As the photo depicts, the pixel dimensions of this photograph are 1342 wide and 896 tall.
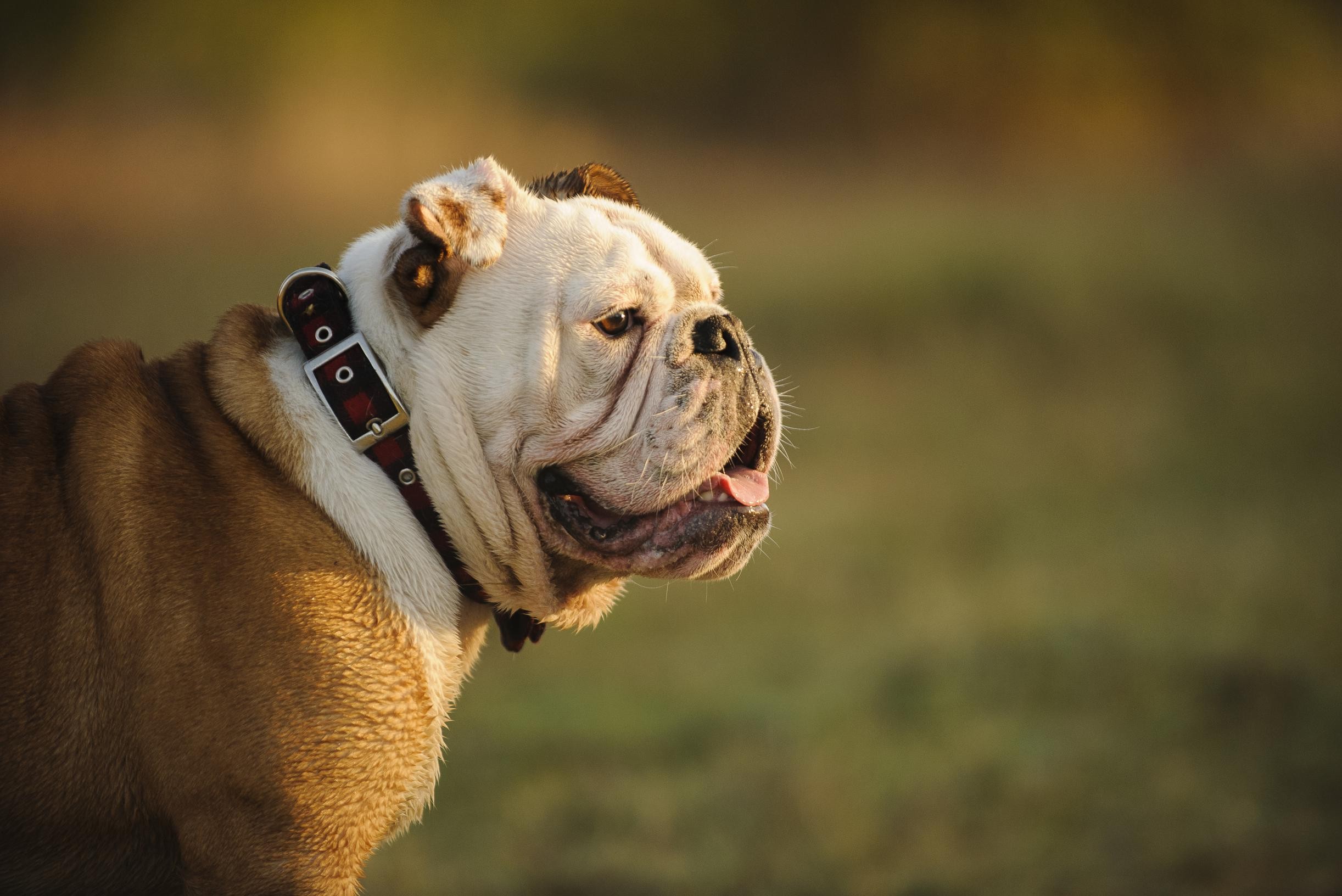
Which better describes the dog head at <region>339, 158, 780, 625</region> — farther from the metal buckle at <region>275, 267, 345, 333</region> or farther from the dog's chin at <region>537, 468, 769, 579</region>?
the metal buckle at <region>275, 267, 345, 333</region>

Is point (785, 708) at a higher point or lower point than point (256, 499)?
lower

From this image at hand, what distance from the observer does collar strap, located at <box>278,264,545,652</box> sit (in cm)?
265

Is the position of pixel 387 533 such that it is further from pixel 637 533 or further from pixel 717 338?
pixel 717 338

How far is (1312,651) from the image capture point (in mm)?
7250

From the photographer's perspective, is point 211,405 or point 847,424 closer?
point 211,405

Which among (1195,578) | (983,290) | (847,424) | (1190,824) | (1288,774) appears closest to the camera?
(1190,824)

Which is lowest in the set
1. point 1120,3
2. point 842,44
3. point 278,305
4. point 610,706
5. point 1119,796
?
point 610,706

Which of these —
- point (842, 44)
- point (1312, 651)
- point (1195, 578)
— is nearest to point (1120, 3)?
point (842, 44)

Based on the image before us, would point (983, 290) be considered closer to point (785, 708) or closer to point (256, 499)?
point (785, 708)

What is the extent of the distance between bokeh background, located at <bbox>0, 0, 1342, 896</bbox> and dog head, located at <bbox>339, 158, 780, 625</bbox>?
8.79 feet

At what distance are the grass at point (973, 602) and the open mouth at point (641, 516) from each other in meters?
2.60

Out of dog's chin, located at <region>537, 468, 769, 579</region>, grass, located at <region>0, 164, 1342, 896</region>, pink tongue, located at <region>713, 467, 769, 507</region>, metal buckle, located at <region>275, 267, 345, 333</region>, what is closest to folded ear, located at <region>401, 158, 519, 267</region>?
metal buckle, located at <region>275, 267, 345, 333</region>

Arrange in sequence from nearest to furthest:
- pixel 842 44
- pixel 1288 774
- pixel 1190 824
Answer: pixel 1190 824 → pixel 1288 774 → pixel 842 44

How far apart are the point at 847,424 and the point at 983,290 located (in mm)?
3114
